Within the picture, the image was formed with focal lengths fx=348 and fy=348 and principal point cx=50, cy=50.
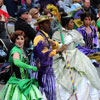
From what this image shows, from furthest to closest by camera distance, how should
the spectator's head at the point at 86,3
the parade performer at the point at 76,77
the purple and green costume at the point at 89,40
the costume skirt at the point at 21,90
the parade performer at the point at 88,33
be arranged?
1. the spectator's head at the point at 86,3
2. the purple and green costume at the point at 89,40
3. the parade performer at the point at 88,33
4. the parade performer at the point at 76,77
5. the costume skirt at the point at 21,90

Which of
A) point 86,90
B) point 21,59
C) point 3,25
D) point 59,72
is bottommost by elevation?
point 86,90

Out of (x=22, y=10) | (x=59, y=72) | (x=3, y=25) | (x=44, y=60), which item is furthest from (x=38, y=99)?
(x=3, y=25)

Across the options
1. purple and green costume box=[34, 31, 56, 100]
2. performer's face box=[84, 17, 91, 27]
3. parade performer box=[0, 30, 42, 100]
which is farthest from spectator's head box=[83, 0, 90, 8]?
parade performer box=[0, 30, 42, 100]

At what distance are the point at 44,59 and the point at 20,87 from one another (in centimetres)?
54

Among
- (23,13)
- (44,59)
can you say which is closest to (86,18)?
(23,13)

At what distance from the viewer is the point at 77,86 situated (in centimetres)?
618

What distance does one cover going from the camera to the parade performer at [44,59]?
5.15 meters

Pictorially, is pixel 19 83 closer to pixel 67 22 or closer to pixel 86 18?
pixel 67 22

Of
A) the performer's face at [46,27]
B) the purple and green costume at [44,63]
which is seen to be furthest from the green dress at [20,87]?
the performer's face at [46,27]

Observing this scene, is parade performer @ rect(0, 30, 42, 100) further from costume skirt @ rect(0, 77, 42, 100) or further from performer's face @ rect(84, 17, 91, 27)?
performer's face @ rect(84, 17, 91, 27)

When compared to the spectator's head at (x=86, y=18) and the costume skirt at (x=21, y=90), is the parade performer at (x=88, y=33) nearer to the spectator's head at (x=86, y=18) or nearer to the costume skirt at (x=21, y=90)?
the spectator's head at (x=86, y=18)

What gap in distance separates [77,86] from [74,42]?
0.95 meters

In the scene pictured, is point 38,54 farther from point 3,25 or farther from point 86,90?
point 3,25

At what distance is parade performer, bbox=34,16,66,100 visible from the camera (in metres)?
5.15
